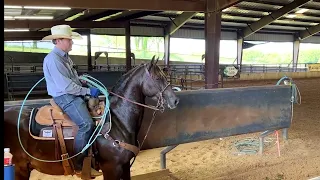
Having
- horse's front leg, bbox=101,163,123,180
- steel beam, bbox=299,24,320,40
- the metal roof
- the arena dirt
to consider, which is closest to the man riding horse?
horse's front leg, bbox=101,163,123,180

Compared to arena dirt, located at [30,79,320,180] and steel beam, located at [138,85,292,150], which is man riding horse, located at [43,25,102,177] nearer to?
steel beam, located at [138,85,292,150]

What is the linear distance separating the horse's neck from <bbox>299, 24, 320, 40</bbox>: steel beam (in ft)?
90.1

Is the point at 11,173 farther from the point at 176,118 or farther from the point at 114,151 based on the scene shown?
the point at 176,118

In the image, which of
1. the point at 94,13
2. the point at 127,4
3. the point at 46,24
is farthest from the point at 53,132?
the point at 94,13

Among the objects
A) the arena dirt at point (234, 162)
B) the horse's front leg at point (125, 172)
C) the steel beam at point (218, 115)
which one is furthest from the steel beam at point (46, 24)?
the horse's front leg at point (125, 172)

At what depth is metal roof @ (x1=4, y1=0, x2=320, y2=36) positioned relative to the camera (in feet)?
58.8

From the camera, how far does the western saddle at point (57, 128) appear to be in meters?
3.39

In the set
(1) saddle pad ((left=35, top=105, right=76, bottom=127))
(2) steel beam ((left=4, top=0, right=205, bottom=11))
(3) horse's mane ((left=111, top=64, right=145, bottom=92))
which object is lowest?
(1) saddle pad ((left=35, top=105, right=76, bottom=127))

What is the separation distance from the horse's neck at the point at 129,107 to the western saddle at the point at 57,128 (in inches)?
9.9

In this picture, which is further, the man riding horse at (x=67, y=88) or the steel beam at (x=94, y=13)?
the steel beam at (x=94, y=13)

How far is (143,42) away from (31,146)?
75.7ft

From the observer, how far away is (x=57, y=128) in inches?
133

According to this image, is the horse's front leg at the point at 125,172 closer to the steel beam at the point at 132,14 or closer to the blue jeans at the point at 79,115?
the blue jeans at the point at 79,115

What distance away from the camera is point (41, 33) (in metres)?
17.4
